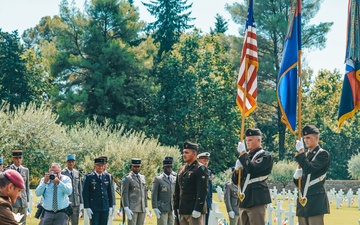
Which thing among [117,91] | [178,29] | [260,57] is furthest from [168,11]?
[117,91]

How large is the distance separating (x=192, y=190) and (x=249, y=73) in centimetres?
220

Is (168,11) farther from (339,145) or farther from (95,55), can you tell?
(339,145)

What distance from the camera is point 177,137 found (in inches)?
2002

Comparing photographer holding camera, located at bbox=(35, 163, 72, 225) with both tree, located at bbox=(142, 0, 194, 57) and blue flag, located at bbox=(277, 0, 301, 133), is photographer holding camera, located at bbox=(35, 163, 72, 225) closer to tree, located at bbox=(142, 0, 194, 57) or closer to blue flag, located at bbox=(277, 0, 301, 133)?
blue flag, located at bbox=(277, 0, 301, 133)

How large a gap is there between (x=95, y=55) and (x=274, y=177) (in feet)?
51.1

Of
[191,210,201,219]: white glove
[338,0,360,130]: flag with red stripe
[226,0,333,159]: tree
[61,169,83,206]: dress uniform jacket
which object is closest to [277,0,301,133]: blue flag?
[338,0,360,130]: flag with red stripe

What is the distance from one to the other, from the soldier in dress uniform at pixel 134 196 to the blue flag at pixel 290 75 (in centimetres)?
536

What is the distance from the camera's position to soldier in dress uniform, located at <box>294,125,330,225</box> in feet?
34.7

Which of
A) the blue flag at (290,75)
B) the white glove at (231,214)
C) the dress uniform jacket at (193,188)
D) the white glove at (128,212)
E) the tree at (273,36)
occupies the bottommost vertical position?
the white glove at (231,214)

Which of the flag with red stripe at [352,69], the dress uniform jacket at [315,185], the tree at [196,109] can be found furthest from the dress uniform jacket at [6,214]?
the tree at [196,109]

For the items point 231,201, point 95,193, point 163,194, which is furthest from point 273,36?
point 95,193

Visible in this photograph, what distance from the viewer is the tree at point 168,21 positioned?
63531 millimetres

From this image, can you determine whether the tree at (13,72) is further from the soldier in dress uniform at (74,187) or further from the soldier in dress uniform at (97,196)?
the soldier in dress uniform at (97,196)

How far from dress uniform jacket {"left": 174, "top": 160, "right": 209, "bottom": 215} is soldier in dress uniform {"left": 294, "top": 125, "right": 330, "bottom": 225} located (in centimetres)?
152
